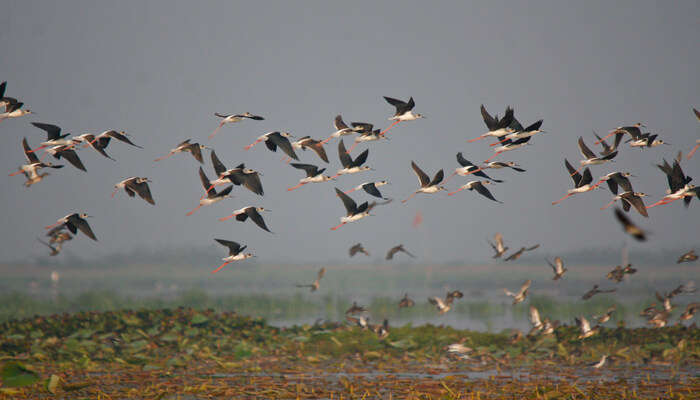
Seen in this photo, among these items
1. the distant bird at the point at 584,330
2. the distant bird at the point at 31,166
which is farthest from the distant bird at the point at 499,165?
the distant bird at the point at 31,166

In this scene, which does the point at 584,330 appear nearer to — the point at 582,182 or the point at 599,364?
the point at 599,364

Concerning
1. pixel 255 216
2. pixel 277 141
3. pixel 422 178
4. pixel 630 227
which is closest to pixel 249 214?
pixel 255 216

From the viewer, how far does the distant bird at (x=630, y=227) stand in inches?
238

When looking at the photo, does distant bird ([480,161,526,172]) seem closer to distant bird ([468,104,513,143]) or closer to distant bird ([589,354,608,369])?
distant bird ([468,104,513,143])

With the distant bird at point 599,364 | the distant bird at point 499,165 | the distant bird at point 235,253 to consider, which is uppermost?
the distant bird at point 499,165

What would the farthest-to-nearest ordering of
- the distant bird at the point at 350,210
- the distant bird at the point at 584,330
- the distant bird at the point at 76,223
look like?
the distant bird at the point at 584,330, the distant bird at the point at 350,210, the distant bird at the point at 76,223

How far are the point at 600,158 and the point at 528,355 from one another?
21.0ft

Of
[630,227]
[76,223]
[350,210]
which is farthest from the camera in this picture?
[350,210]

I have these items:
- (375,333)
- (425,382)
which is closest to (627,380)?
(425,382)

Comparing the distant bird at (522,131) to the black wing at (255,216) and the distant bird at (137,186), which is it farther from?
the distant bird at (137,186)

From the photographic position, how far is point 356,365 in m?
16.3

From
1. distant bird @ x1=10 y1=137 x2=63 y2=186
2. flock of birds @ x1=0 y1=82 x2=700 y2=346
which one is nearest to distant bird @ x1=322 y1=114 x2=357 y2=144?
flock of birds @ x1=0 y1=82 x2=700 y2=346

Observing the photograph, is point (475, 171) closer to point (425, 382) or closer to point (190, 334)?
point (425, 382)

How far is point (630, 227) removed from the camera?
6.11 m
